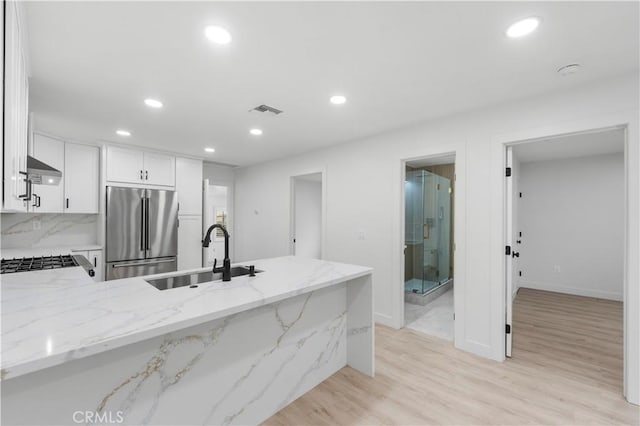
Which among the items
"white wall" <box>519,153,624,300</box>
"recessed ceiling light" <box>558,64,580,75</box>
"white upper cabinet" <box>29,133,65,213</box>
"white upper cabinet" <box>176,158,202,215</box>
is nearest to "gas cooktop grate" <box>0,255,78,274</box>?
"white upper cabinet" <box>29,133,65,213</box>

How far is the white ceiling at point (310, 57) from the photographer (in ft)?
4.96

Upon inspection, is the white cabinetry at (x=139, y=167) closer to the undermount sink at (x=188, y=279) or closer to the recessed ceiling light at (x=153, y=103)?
the recessed ceiling light at (x=153, y=103)

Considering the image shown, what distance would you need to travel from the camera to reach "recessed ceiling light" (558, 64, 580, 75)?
199cm

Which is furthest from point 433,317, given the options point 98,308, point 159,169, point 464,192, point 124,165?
point 124,165

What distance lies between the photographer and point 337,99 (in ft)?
8.55

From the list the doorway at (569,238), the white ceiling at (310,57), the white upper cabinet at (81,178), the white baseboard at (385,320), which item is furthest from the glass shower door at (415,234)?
the white upper cabinet at (81,178)

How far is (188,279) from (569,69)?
3.07m

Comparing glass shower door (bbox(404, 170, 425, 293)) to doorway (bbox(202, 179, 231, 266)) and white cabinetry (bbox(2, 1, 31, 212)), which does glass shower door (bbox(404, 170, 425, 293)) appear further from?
white cabinetry (bbox(2, 1, 31, 212))

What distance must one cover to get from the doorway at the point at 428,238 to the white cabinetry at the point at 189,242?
3404 millimetres

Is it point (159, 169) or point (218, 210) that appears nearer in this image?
point (159, 169)

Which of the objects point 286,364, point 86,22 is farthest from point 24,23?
point 286,364

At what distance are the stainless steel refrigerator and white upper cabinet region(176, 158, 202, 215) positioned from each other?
23cm

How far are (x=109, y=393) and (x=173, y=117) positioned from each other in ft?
8.70

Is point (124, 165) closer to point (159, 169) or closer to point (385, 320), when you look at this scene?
point (159, 169)
